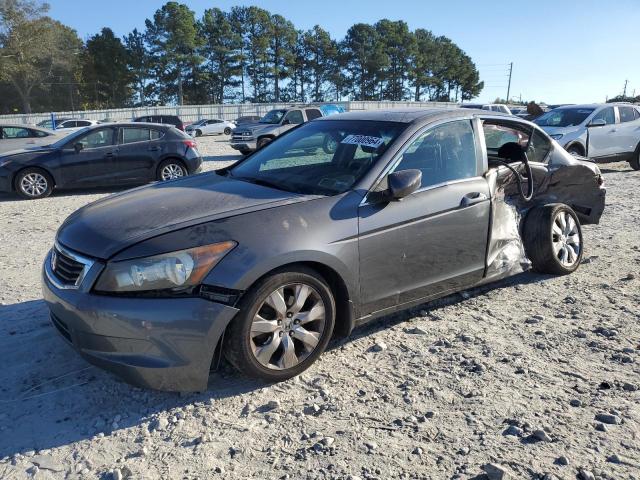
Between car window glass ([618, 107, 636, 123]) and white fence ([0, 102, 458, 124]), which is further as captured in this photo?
white fence ([0, 102, 458, 124])

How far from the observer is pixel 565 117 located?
13445mm

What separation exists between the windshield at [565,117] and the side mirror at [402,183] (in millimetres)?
A: 10925

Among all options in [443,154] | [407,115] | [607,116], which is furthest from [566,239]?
[607,116]

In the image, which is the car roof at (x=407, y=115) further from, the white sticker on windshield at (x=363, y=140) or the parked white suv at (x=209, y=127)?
the parked white suv at (x=209, y=127)

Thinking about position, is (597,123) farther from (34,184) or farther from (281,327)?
(34,184)

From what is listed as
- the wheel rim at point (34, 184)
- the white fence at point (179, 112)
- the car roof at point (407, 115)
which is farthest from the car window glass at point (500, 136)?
the white fence at point (179, 112)

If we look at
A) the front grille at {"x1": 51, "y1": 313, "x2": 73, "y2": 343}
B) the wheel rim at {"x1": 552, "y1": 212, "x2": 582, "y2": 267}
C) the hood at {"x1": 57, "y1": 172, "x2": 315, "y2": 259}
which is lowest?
the front grille at {"x1": 51, "y1": 313, "x2": 73, "y2": 343}

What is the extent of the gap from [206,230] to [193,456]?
4.03 feet

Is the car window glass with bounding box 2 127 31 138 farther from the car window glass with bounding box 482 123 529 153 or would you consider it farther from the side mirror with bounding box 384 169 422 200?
the side mirror with bounding box 384 169 422 200

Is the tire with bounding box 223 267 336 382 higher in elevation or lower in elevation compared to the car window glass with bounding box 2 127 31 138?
lower

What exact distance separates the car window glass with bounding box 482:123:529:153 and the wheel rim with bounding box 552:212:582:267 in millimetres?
791

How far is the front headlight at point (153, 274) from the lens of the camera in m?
3.03

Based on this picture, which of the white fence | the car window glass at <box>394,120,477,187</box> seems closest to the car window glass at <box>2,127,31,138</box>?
the car window glass at <box>394,120,477,187</box>

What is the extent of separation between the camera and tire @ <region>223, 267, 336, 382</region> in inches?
125
